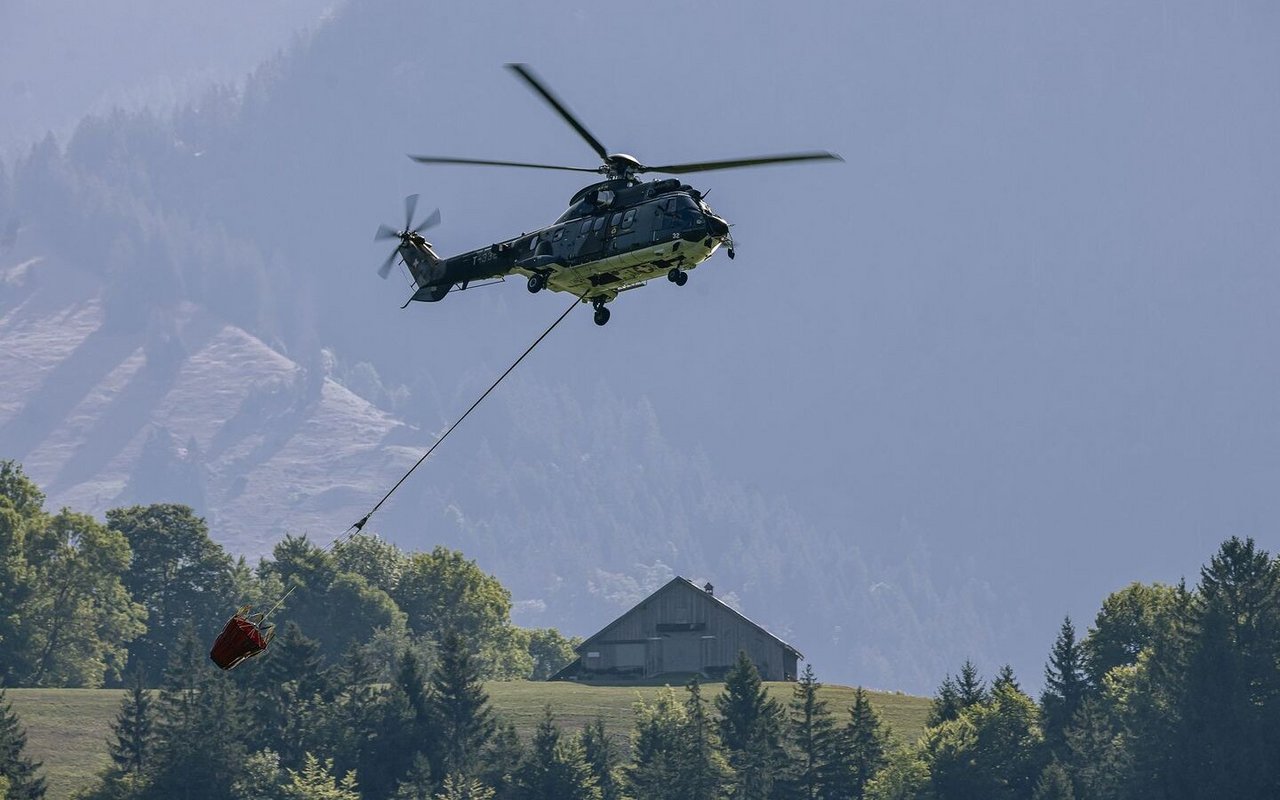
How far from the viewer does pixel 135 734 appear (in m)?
133

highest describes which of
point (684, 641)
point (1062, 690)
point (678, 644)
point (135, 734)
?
point (684, 641)

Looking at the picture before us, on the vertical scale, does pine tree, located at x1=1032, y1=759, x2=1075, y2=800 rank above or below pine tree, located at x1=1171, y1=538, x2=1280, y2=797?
below

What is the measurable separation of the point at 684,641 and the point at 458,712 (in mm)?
52032

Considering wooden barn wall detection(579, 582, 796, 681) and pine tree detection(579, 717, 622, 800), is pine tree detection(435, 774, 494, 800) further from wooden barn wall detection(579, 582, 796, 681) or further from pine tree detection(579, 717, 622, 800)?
wooden barn wall detection(579, 582, 796, 681)

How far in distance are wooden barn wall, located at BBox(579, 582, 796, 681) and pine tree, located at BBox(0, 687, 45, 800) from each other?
61883mm

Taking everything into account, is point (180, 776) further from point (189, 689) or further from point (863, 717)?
point (863, 717)

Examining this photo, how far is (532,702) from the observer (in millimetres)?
158625

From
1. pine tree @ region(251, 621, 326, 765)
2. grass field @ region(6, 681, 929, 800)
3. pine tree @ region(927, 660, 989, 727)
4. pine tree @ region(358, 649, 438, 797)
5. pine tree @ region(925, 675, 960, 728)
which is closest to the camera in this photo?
pine tree @ region(358, 649, 438, 797)

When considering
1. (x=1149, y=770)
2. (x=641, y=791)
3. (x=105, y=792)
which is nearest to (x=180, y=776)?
(x=105, y=792)

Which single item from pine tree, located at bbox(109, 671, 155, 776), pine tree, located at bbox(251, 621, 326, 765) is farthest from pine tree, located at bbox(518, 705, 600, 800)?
pine tree, located at bbox(109, 671, 155, 776)

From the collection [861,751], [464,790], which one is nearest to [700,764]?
[861,751]

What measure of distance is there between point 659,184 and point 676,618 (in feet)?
452

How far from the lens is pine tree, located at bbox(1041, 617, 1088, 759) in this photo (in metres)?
142

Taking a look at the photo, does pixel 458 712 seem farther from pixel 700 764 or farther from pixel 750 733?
pixel 750 733
